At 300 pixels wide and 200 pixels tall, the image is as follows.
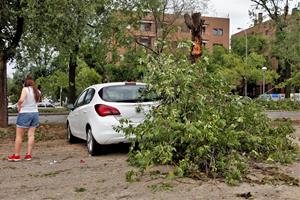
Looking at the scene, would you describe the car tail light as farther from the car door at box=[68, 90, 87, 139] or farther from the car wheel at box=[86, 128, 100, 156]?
the car door at box=[68, 90, 87, 139]

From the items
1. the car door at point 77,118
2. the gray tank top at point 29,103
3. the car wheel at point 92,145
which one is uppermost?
the gray tank top at point 29,103

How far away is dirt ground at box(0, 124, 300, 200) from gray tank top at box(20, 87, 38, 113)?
3.30 ft

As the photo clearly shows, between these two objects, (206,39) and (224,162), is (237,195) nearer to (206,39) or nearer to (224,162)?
(224,162)

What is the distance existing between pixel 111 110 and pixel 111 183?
2616mm

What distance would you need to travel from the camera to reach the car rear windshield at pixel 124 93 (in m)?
8.92

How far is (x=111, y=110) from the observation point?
8883 mm

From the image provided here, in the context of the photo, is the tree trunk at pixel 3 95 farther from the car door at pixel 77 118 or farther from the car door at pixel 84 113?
the car door at pixel 84 113

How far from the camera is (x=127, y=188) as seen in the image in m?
6.10

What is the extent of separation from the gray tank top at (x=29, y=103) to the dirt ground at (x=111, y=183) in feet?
3.30

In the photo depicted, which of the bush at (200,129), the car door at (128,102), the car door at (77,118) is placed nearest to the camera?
the bush at (200,129)

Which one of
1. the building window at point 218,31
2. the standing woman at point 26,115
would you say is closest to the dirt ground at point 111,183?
the standing woman at point 26,115

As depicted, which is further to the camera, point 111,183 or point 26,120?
point 26,120

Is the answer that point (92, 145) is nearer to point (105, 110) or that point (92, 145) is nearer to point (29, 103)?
point (105, 110)

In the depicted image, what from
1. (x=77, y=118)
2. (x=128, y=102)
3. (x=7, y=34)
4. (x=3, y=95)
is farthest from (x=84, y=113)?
(x=3, y=95)
